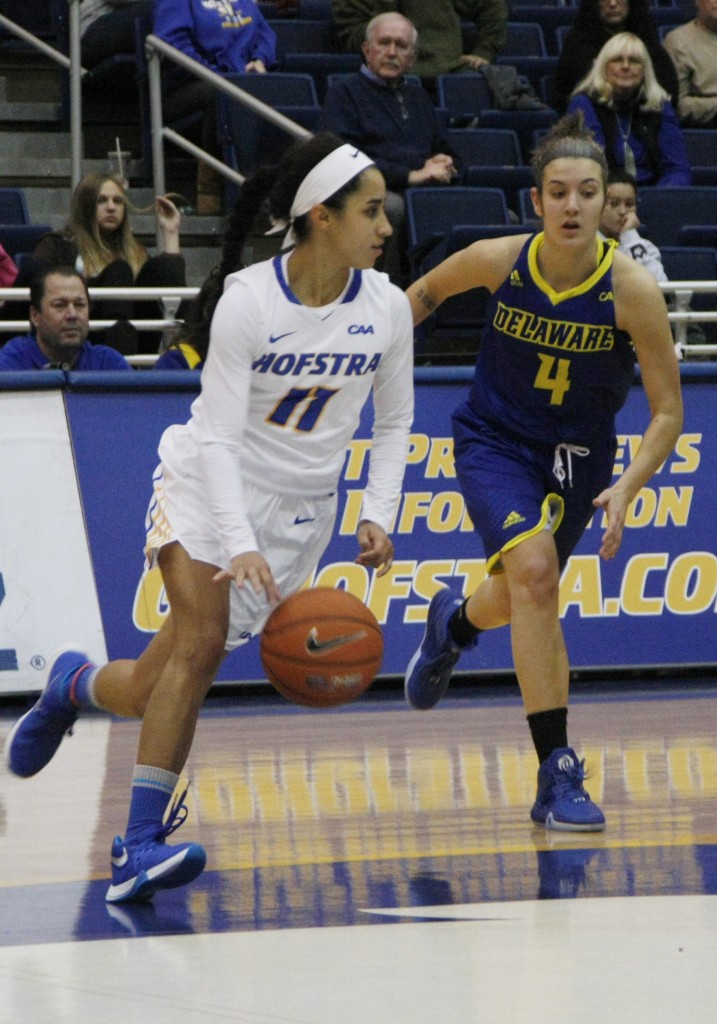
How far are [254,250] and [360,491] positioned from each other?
3494 millimetres

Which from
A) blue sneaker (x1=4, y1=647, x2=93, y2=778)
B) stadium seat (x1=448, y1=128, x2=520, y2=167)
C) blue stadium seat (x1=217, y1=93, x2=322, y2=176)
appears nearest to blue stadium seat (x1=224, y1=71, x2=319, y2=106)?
blue stadium seat (x1=217, y1=93, x2=322, y2=176)

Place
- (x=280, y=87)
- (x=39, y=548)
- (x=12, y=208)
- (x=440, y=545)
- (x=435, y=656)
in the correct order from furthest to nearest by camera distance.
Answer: (x=280, y=87) < (x=12, y=208) < (x=440, y=545) < (x=39, y=548) < (x=435, y=656)

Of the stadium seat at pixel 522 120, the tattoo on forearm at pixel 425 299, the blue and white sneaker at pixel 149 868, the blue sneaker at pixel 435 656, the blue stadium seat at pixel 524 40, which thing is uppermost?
the blue stadium seat at pixel 524 40

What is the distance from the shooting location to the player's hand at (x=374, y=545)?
14.1 ft

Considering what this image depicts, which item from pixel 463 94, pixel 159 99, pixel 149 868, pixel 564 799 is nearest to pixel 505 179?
pixel 463 94

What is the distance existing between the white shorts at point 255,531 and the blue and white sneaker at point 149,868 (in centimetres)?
53

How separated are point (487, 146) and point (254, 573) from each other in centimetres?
802

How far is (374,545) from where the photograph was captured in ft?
14.2

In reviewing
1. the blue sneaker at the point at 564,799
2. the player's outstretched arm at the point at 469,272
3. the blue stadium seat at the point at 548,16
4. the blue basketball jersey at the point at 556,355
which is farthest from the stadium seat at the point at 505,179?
the blue sneaker at the point at 564,799

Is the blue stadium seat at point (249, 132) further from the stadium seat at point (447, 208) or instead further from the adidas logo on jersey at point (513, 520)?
the adidas logo on jersey at point (513, 520)

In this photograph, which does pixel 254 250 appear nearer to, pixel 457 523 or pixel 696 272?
pixel 696 272

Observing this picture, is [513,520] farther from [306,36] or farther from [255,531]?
[306,36]

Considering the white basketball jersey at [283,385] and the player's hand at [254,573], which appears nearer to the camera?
the player's hand at [254,573]

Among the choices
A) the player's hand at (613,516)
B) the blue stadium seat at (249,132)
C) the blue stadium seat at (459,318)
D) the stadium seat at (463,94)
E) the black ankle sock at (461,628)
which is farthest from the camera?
the stadium seat at (463,94)
